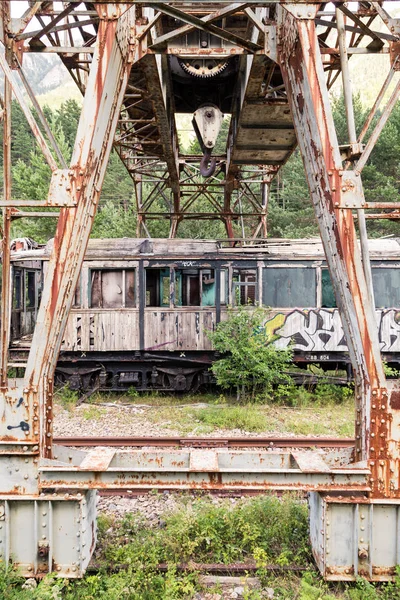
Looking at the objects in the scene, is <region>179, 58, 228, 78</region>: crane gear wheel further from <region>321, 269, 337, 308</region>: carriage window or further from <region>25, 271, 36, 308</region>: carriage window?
<region>25, 271, 36, 308</region>: carriage window

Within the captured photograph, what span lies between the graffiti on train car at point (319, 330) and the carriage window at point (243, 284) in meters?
0.89

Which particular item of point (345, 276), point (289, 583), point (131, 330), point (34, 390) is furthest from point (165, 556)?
point (131, 330)

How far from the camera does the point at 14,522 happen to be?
4.40m

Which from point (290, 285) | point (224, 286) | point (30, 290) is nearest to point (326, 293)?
point (290, 285)

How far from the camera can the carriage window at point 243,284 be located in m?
11.6

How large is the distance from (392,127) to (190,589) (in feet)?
88.9

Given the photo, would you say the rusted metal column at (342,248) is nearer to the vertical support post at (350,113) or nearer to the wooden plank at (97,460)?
the vertical support post at (350,113)

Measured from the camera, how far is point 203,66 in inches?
343

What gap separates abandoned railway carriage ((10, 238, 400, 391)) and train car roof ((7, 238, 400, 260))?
0.09ft

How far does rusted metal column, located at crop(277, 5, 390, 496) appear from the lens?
14.5ft

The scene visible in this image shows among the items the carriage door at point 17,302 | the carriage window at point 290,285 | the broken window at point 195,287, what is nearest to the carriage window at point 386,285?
the carriage window at point 290,285

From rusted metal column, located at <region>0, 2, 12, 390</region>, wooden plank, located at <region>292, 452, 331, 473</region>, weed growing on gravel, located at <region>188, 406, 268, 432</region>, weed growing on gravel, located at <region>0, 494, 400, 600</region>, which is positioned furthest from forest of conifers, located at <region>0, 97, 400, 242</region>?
wooden plank, located at <region>292, 452, 331, 473</region>

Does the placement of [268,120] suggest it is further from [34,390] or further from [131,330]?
[34,390]

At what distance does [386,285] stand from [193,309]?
5043mm
